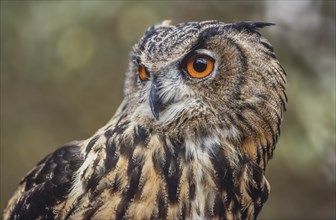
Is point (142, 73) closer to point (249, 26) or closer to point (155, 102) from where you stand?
point (155, 102)

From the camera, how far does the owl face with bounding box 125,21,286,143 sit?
2.30 meters

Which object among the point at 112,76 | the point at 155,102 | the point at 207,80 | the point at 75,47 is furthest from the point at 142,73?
the point at 112,76

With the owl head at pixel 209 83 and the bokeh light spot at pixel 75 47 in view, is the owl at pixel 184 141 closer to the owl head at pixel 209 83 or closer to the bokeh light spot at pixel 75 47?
the owl head at pixel 209 83

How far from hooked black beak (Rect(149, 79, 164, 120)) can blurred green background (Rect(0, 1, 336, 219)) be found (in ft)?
6.11

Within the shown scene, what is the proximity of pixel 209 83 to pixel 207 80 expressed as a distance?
1cm

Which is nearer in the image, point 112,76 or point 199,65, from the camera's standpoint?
point 199,65

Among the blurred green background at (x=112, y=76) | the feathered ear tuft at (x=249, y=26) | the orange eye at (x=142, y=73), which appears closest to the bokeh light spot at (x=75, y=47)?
the blurred green background at (x=112, y=76)

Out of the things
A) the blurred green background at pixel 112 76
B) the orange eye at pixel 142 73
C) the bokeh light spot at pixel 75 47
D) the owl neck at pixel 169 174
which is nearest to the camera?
the owl neck at pixel 169 174

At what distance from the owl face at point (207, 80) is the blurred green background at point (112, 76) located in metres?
1.60

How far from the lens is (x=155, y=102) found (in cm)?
231

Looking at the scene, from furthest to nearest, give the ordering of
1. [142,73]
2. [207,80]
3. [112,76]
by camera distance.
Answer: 1. [112,76]
2. [142,73]
3. [207,80]

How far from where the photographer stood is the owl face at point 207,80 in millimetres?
2301

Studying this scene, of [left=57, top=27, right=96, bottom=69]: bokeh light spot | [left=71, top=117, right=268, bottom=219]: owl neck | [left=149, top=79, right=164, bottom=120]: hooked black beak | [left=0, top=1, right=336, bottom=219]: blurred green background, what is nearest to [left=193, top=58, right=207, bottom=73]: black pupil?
[left=149, top=79, right=164, bottom=120]: hooked black beak

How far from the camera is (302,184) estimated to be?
4680 millimetres
